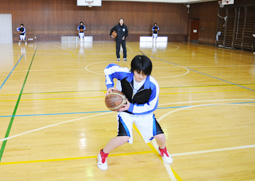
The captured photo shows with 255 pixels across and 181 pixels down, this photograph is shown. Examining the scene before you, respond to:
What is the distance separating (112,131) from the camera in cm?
399

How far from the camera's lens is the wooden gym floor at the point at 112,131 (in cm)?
292

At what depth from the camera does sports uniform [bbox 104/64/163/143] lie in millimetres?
2756

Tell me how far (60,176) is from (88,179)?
299mm

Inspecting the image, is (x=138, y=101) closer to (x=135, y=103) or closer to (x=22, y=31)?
(x=135, y=103)

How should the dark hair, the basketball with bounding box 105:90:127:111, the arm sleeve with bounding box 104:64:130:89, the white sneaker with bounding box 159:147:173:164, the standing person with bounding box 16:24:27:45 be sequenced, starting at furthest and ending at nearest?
the standing person with bounding box 16:24:27:45
the white sneaker with bounding box 159:147:173:164
the arm sleeve with bounding box 104:64:130:89
the basketball with bounding box 105:90:127:111
the dark hair

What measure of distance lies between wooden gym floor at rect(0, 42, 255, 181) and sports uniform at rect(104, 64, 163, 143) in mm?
478

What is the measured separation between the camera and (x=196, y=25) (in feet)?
75.0

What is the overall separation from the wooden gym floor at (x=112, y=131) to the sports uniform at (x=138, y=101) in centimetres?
48

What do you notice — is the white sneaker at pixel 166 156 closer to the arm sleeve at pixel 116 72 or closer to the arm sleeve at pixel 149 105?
the arm sleeve at pixel 149 105

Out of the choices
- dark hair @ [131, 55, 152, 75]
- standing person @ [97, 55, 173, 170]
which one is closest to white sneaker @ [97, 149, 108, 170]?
standing person @ [97, 55, 173, 170]

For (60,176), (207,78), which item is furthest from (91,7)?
(60,176)

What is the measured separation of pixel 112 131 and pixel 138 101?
4.38 ft

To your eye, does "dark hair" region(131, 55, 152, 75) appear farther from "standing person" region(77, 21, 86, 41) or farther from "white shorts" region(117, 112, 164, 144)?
"standing person" region(77, 21, 86, 41)

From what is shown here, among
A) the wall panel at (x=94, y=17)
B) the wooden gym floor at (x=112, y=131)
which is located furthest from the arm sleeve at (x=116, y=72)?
the wall panel at (x=94, y=17)
